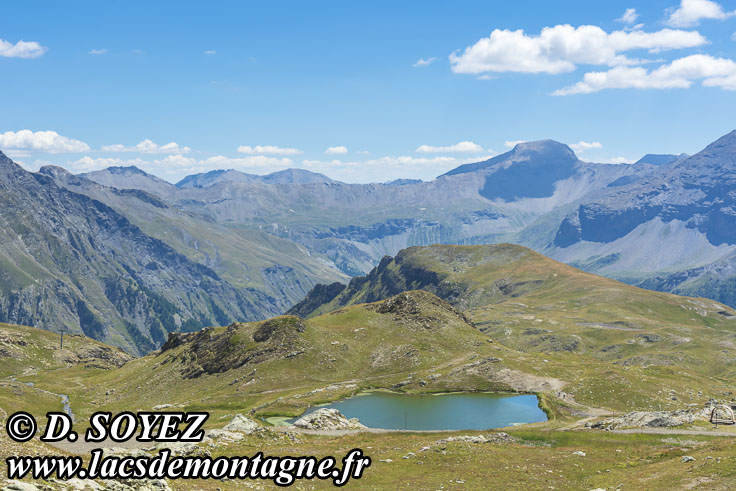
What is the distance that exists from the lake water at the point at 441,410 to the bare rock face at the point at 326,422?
1311cm

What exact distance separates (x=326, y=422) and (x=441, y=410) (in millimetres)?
34927

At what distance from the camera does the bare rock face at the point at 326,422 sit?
313 feet

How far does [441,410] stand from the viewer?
404 feet

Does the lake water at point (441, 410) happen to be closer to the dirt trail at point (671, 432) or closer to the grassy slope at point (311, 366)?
the grassy slope at point (311, 366)

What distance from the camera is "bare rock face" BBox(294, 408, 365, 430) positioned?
3757 inches

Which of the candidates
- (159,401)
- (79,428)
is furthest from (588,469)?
(159,401)

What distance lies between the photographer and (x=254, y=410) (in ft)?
420

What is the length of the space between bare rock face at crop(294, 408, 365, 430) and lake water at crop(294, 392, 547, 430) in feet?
43.0

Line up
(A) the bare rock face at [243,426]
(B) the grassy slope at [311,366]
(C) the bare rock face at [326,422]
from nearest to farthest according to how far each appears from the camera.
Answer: (A) the bare rock face at [243,426]
(C) the bare rock face at [326,422]
(B) the grassy slope at [311,366]

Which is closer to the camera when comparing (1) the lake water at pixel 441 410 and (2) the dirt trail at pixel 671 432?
(2) the dirt trail at pixel 671 432

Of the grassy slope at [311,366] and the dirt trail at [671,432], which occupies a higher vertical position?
the dirt trail at [671,432]

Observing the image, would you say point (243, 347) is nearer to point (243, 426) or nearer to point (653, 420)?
point (243, 426)

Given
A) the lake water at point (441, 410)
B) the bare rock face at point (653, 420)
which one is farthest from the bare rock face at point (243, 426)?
the bare rock face at point (653, 420)

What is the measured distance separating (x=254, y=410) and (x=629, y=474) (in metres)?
85.3
